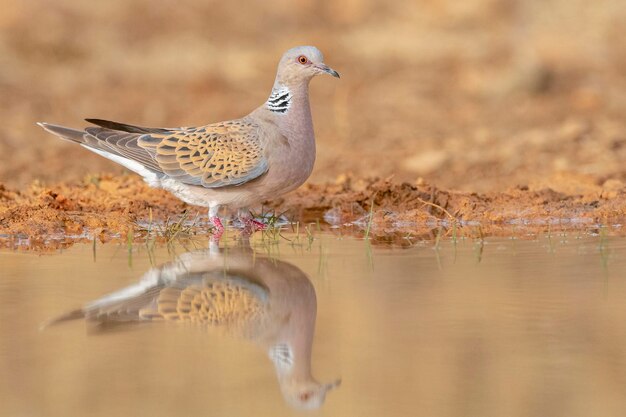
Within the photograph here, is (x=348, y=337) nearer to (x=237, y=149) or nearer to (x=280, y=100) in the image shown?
(x=237, y=149)

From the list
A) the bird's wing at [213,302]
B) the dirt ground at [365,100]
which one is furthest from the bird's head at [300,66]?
the bird's wing at [213,302]

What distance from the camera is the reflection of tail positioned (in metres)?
4.79

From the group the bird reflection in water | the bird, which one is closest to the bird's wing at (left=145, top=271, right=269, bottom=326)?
the bird reflection in water

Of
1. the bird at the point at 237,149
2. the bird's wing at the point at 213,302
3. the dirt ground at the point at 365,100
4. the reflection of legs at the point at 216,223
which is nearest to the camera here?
the bird's wing at the point at 213,302

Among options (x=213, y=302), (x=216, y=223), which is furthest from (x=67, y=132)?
(x=213, y=302)

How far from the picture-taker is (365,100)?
1334cm

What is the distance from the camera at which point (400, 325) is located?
4719 millimetres

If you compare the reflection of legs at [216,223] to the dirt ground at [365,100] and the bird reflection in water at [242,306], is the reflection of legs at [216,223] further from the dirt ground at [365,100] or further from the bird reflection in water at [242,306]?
the bird reflection in water at [242,306]

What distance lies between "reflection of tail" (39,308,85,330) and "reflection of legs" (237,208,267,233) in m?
2.85

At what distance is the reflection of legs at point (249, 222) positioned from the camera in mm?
7834

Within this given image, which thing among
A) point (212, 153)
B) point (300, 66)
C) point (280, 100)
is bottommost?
point (212, 153)

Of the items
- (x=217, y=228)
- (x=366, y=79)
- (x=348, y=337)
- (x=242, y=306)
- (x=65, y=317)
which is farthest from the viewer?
(x=366, y=79)

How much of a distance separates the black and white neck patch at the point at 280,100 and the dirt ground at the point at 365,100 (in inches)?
40.6

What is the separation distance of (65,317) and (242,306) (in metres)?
0.73
